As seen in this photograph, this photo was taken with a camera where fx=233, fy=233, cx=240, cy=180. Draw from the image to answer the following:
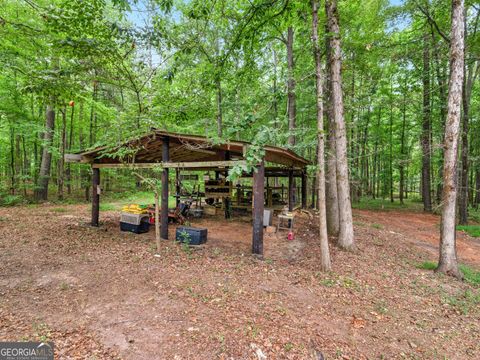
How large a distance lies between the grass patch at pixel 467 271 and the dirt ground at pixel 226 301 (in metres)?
0.28

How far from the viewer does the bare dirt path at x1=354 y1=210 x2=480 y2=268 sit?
666 centimetres

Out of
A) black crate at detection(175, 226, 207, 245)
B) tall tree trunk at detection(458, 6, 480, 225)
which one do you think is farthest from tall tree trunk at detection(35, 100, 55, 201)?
tall tree trunk at detection(458, 6, 480, 225)

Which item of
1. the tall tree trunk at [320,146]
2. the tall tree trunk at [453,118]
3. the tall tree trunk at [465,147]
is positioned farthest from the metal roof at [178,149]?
the tall tree trunk at [465,147]

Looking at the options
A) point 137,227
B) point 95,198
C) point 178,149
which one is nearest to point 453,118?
point 178,149

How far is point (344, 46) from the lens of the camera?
843 cm

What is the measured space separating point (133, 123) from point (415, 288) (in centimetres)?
663

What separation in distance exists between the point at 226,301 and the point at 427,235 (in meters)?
8.73

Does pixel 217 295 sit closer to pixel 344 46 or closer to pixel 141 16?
pixel 141 16

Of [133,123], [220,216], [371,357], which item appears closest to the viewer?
[371,357]

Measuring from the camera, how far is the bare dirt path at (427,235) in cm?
666

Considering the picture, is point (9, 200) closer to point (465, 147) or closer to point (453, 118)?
point (453, 118)

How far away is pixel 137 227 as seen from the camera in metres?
7.16

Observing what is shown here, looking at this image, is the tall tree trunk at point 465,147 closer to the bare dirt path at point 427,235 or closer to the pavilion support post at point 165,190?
the bare dirt path at point 427,235

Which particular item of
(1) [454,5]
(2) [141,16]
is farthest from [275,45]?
(2) [141,16]
